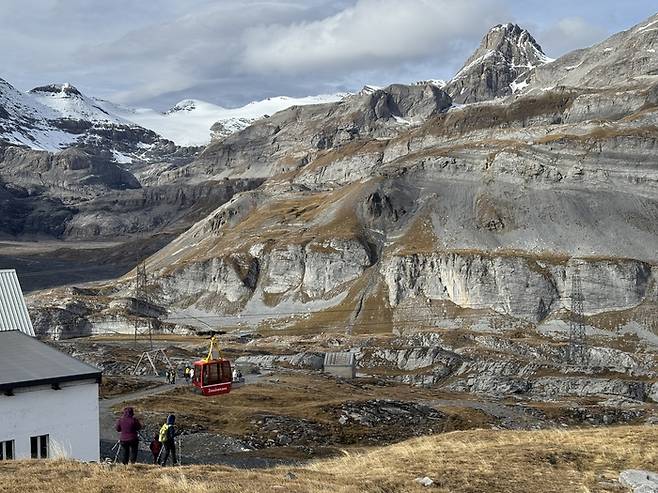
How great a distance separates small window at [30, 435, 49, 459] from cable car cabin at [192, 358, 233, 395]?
1459cm

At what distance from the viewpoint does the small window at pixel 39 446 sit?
104ft

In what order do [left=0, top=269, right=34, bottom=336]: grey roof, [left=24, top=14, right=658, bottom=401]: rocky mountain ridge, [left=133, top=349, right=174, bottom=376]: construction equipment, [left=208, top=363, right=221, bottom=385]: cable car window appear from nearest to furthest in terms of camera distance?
1. [left=0, top=269, right=34, bottom=336]: grey roof
2. [left=208, top=363, right=221, bottom=385]: cable car window
3. [left=133, top=349, right=174, bottom=376]: construction equipment
4. [left=24, top=14, right=658, bottom=401]: rocky mountain ridge

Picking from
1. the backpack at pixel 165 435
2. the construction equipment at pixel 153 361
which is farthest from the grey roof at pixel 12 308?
the construction equipment at pixel 153 361

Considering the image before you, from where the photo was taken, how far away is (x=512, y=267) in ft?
463

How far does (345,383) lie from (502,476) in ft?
205

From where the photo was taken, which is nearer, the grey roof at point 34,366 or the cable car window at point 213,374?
the grey roof at point 34,366

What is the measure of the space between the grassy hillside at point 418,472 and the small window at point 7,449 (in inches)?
323

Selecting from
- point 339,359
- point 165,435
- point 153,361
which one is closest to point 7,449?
point 165,435

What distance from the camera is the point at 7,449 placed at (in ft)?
103

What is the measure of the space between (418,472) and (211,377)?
84.5 ft

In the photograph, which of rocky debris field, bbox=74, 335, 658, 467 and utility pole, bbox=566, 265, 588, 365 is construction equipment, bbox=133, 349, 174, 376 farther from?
utility pole, bbox=566, 265, 588, 365

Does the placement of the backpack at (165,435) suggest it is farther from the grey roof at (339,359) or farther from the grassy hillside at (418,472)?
the grey roof at (339,359)

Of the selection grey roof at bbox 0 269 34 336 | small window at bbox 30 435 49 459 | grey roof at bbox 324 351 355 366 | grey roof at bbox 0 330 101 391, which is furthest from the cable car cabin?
grey roof at bbox 324 351 355 366

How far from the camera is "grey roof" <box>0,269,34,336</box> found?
39.2m
